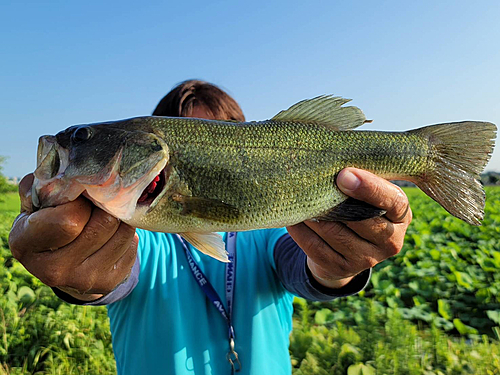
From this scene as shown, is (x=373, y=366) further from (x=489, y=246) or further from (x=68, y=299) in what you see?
(x=489, y=246)

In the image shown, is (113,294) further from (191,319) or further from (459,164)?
(459,164)

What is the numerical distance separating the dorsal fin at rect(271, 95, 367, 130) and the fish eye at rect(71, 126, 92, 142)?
1.08 meters

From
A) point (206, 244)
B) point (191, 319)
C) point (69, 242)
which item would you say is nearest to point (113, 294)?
point (191, 319)

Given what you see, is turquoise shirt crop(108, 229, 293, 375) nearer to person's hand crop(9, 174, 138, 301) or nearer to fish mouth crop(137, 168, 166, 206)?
person's hand crop(9, 174, 138, 301)

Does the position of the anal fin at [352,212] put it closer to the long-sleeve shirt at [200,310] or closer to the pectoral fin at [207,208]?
the pectoral fin at [207,208]

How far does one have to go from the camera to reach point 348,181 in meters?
1.95

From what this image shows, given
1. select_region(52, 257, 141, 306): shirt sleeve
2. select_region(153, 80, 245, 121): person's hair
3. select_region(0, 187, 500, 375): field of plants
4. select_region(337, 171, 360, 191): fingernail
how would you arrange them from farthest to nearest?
select_region(0, 187, 500, 375): field of plants < select_region(153, 80, 245, 121): person's hair < select_region(52, 257, 141, 306): shirt sleeve < select_region(337, 171, 360, 191): fingernail

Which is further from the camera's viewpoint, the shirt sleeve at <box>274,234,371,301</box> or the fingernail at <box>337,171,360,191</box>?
the shirt sleeve at <box>274,234,371,301</box>

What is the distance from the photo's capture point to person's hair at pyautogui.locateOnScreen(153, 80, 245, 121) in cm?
350

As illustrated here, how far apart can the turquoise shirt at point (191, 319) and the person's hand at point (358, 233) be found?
78 cm

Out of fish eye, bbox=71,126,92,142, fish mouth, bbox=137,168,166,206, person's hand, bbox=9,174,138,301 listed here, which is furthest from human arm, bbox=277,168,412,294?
fish eye, bbox=71,126,92,142

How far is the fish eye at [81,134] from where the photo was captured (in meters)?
1.91

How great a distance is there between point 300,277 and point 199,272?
0.81 metres

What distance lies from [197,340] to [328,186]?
161cm
